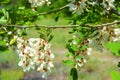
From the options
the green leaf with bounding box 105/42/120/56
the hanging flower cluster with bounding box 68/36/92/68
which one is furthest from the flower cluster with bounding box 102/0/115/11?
the green leaf with bounding box 105/42/120/56

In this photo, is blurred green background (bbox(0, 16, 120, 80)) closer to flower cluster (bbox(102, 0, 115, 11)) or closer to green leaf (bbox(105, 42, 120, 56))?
flower cluster (bbox(102, 0, 115, 11))

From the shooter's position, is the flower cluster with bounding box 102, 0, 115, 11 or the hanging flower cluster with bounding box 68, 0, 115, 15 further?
the flower cluster with bounding box 102, 0, 115, 11

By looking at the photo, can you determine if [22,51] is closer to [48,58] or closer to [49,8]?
[48,58]

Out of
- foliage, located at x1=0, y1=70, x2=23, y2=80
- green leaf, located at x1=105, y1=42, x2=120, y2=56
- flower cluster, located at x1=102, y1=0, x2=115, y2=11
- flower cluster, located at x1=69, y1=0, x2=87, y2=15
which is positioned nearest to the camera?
green leaf, located at x1=105, y1=42, x2=120, y2=56

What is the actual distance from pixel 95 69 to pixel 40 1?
13.1 m

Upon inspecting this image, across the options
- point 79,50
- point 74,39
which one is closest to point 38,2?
point 74,39

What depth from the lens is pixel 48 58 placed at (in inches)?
128

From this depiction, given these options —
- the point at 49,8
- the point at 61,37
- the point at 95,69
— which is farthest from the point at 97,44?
the point at 61,37

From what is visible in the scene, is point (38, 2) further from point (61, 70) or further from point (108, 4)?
point (61, 70)

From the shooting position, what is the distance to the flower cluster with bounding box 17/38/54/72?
3217mm

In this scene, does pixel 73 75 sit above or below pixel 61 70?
above

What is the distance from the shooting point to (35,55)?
3244mm

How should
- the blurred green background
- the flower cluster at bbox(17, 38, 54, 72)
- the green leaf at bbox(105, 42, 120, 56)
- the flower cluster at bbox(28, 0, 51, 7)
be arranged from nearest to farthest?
the green leaf at bbox(105, 42, 120, 56)
the flower cluster at bbox(17, 38, 54, 72)
the flower cluster at bbox(28, 0, 51, 7)
the blurred green background

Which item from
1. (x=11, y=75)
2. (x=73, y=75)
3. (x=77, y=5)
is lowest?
(x=11, y=75)
